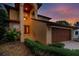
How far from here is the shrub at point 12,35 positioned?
11.0 ft

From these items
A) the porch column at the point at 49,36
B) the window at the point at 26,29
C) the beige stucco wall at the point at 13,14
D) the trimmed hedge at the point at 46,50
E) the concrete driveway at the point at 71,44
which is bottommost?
the trimmed hedge at the point at 46,50

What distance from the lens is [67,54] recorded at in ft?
10.9

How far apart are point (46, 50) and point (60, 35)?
1.08 ft

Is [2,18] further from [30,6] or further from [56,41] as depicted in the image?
[56,41]

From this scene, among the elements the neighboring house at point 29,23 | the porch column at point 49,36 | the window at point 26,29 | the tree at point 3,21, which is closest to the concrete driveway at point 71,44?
the porch column at point 49,36

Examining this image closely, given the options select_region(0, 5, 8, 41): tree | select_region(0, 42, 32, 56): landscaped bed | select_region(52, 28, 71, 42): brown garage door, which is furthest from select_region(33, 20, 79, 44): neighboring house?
select_region(0, 5, 8, 41): tree

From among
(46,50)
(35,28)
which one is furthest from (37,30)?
(46,50)

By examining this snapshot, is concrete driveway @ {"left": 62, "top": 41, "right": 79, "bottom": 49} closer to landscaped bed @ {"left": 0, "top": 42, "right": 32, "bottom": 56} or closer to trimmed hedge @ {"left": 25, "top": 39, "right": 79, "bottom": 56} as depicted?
trimmed hedge @ {"left": 25, "top": 39, "right": 79, "bottom": 56}

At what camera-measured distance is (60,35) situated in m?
3.43

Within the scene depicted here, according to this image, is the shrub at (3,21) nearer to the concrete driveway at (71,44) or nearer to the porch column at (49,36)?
the porch column at (49,36)

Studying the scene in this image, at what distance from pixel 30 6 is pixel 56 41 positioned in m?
0.68

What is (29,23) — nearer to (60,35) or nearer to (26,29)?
(26,29)

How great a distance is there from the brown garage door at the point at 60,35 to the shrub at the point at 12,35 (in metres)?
0.56

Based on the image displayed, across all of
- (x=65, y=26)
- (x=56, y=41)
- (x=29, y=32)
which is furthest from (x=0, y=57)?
(x=65, y=26)
